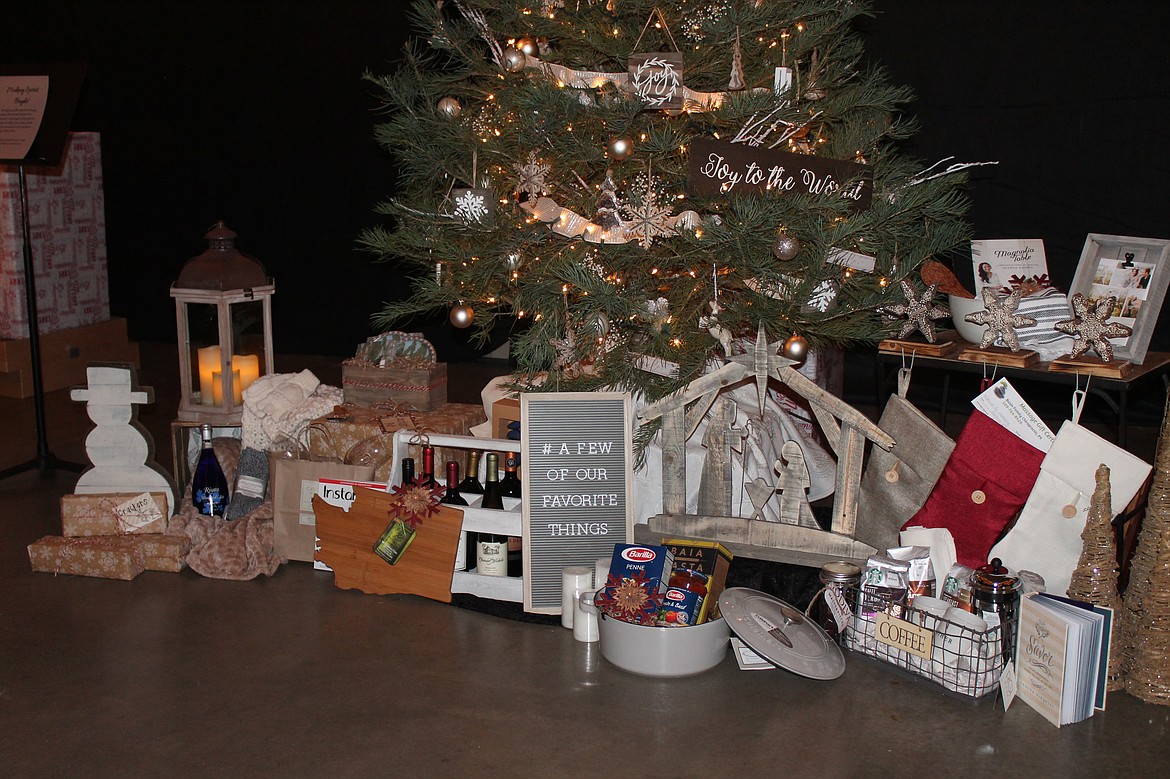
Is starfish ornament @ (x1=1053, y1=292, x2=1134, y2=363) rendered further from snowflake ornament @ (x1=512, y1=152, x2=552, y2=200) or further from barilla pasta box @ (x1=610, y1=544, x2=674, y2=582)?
snowflake ornament @ (x1=512, y1=152, x2=552, y2=200)

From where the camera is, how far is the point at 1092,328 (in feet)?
9.72

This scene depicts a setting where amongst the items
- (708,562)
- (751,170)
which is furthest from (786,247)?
(708,562)

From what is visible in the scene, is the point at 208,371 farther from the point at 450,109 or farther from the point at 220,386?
the point at 450,109

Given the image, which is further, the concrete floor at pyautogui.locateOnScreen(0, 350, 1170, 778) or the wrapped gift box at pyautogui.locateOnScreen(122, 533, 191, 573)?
the wrapped gift box at pyautogui.locateOnScreen(122, 533, 191, 573)

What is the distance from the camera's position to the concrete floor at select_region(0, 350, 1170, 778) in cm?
232

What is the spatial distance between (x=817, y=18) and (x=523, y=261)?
3.73ft

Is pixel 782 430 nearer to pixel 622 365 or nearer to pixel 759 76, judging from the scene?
pixel 622 365

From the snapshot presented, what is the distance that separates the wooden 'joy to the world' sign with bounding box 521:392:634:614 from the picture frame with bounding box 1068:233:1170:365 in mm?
1417

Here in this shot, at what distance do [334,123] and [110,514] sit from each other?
338cm

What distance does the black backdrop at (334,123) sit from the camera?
4723mm

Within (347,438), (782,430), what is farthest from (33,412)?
(782,430)

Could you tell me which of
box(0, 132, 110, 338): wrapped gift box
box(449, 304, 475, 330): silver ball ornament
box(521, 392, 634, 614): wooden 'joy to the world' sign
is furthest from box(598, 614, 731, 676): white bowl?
box(0, 132, 110, 338): wrapped gift box

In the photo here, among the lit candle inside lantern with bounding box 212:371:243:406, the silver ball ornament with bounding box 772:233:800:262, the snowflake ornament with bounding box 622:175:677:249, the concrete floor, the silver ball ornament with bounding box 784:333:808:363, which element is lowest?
the concrete floor

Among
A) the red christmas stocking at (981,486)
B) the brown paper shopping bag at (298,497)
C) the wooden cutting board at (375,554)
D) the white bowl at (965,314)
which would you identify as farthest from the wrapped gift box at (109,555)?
the white bowl at (965,314)
